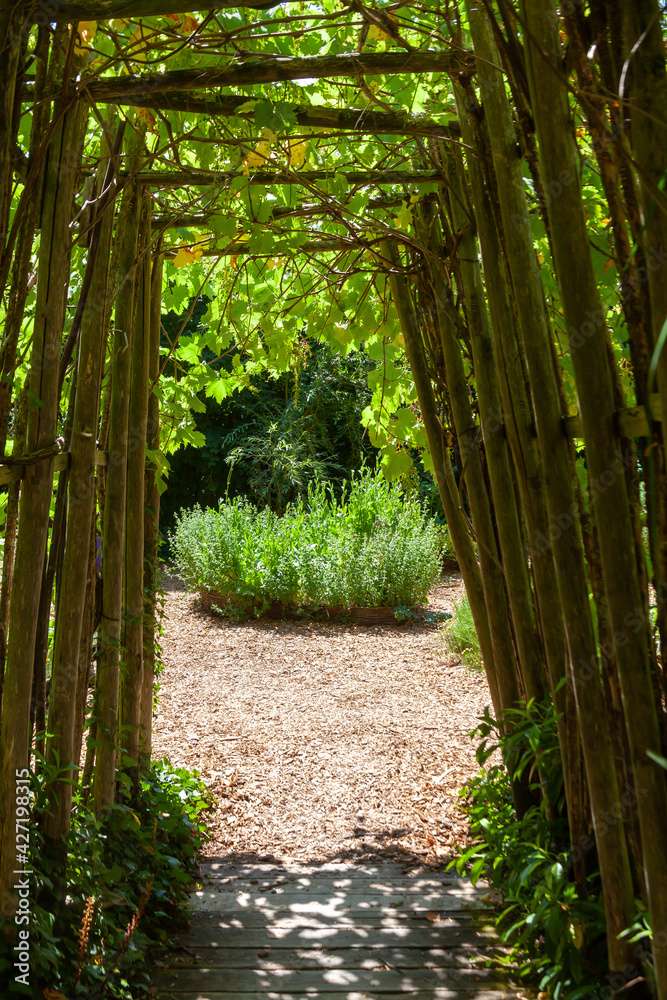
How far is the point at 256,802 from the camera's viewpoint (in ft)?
11.8

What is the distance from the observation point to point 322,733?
450 cm

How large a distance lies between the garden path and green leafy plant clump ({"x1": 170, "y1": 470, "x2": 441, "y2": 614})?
0.35 meters

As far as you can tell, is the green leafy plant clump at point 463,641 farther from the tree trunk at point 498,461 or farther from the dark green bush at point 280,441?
the dark green bush at point 280,441

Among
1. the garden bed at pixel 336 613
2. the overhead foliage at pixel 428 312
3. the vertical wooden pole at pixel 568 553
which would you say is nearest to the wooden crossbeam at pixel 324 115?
the overhead foliage at pixel 428 312

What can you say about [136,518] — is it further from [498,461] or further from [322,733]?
[322,733]

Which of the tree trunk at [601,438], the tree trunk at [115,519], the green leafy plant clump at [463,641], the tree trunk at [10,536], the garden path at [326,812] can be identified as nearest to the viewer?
the tree trunk at [601,438]

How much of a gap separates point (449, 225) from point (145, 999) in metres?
2.54

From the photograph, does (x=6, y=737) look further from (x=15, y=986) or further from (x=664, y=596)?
(x=664, y=596)

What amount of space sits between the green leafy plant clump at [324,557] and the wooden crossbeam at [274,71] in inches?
208

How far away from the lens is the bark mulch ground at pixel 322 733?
3.28m
